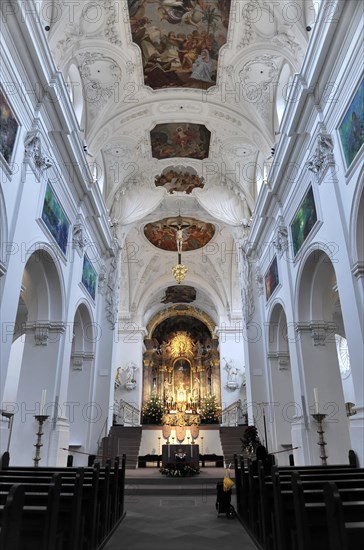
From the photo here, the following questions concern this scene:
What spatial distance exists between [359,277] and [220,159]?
9.71m

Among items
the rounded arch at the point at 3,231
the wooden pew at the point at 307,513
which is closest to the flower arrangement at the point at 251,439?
the wooden pew at the point at 307,513

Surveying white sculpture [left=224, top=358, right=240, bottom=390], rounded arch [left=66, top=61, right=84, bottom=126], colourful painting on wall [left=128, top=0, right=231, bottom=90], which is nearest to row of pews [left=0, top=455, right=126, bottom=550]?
rounded arch [left=66, top=61, right=84, bottom=126]

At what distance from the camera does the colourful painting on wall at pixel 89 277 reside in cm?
1256

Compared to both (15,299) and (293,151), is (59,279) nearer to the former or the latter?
(15,299)

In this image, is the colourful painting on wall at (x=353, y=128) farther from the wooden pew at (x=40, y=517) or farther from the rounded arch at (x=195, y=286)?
the rounded arch at (x=195, y=286)

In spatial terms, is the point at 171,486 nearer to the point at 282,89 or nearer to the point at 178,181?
the point at 282,89

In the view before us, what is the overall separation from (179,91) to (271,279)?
6.53m

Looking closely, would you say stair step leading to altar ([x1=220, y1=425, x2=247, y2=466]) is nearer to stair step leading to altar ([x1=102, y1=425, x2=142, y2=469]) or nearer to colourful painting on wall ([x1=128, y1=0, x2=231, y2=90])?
stair step leading to altar ([x1=102, y1=425, x2=142, y2=469])

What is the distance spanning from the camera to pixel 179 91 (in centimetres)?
1261

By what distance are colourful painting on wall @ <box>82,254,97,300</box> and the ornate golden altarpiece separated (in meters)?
14.2

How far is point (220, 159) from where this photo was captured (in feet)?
50.1

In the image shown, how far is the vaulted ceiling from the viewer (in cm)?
994

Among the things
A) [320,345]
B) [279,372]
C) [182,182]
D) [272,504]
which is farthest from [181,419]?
[272,504]

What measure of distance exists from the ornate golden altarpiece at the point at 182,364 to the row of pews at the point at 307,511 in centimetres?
2079
